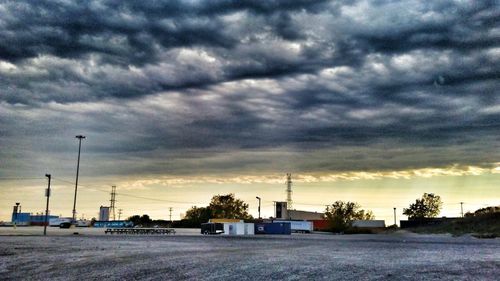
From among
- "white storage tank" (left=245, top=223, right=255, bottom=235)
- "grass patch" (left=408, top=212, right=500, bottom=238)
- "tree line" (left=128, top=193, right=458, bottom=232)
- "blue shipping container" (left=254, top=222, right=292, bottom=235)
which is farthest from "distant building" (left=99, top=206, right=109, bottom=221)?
"grass patch" (left=408, top=212, right=500, bottom=238)

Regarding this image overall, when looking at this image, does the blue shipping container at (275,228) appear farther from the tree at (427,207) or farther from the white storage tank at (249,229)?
the tree at (427,207)

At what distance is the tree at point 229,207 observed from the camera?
189000 millimetres

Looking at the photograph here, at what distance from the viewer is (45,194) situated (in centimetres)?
6100

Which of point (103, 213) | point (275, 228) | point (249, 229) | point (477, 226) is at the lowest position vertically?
point (249, 229)

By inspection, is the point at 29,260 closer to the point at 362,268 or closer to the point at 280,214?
the point at 362,268

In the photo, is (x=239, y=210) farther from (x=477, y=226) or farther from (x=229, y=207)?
(x=477, y=226)

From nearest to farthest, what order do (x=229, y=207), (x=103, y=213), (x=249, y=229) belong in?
(x=249, y=229) < (x=103, y=213) < (x=229, y=207)

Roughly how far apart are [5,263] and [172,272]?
28.5 ft

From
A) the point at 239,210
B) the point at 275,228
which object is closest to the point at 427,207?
the point at 239,210

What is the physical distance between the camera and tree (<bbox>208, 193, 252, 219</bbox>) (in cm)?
18900

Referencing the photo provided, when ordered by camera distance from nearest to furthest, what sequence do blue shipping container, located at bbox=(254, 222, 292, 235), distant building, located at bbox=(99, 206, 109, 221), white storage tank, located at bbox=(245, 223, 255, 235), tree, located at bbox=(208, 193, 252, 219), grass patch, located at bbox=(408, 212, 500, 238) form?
white storage tank, located at bbox=(245, 223, 255, 235) → grass patch, located at bbox=(408, 212, 500, 238) → blue shipping container, located at bbox=(254, 222, 292, 235) → distant building, located at bbox=(99, 206, 109, 221) → tree, located at bbox=(208, 193, 252, 219)

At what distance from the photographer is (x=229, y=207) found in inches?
7574

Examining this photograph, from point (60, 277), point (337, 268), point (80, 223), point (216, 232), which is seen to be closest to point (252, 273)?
point (337, 268)

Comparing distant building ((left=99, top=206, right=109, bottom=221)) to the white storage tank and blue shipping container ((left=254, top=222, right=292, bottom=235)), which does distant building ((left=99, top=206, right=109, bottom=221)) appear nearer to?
blue shipping container ((left=254, top=222, right=292, bottom=235))
